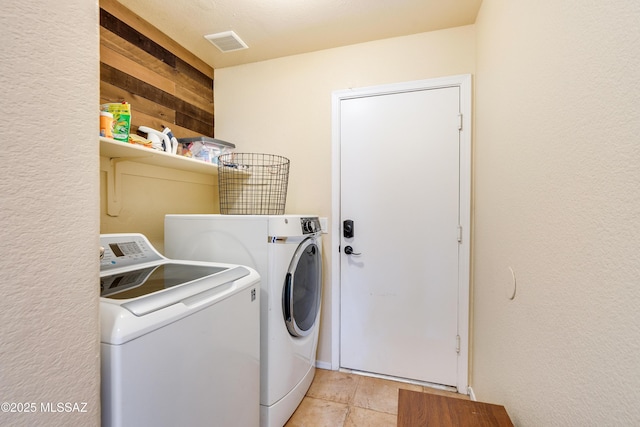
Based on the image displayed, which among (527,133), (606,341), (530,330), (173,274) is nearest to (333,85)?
(527,133)

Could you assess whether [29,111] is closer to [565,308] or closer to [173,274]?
[173,274]

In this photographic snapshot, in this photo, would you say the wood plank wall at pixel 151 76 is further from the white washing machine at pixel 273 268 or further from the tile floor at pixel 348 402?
the tile floor at pixel 348 402

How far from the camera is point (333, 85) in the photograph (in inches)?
84.6

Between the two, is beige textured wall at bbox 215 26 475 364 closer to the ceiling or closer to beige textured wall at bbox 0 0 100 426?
the ceiling

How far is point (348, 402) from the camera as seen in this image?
5.95ft

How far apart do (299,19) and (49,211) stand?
181 cm

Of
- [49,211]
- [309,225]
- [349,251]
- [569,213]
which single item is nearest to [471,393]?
[349,251]

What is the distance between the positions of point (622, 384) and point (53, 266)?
1042 mm

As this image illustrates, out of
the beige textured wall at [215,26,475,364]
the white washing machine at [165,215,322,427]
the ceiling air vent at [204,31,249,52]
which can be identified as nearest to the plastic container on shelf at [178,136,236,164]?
the beige textured wall at [215,26,475,364]

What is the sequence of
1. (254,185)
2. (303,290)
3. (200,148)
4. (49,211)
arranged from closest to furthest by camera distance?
(49,211)
(303,290)
(200,148)
(254,185)

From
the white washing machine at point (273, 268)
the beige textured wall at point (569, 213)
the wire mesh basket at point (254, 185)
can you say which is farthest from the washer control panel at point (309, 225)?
the beige textured wall at point (569, 213)

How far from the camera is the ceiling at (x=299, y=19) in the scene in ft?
5.52

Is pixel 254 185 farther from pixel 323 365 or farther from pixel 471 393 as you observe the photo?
pixel 471 393

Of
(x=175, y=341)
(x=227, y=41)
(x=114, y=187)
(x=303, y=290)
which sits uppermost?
(x=227, y=41)
